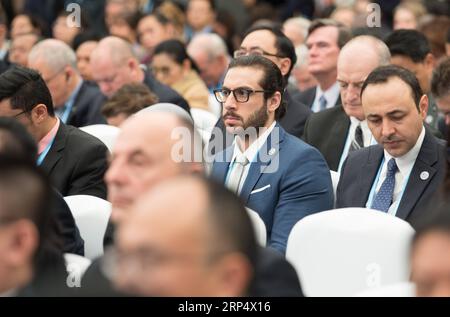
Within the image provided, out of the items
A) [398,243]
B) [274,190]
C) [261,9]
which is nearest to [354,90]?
[274,190]

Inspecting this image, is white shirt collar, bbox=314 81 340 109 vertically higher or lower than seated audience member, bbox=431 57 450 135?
lower

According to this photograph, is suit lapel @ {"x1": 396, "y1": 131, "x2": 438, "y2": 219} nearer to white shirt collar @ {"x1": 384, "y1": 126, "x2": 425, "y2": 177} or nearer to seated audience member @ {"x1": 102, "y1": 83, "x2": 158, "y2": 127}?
white shirt collar @ {"x1": 384, "y1": 126, "x2": 425, "y2": 177}

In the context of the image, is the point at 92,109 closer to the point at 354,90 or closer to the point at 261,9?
the point at 354,90

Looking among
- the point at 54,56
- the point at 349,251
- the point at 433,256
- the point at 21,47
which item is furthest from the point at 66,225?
the point at 21,47

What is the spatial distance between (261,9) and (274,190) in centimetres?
804

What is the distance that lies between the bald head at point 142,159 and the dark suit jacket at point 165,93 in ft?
12.7

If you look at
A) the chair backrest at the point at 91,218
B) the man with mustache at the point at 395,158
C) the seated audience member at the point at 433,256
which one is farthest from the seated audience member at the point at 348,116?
the seated audience member at the point at 433,256

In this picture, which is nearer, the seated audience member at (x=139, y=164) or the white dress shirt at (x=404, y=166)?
the seated audience member at (x=139, y=164)

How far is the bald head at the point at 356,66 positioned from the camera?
6.00m

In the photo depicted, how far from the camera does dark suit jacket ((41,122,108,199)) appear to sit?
528 cm

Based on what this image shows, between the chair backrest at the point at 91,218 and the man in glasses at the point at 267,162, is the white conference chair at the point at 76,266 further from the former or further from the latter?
the man in glasses at the point at 267,162

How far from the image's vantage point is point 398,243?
3766 millimetres

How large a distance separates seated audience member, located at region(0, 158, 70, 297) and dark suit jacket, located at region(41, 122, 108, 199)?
7.61ft

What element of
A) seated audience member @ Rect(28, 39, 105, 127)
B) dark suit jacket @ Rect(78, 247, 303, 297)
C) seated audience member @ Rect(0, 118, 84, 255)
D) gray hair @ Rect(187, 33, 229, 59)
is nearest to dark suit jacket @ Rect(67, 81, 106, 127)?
seated audience member @ Rect(28, 39, 105, 127)
